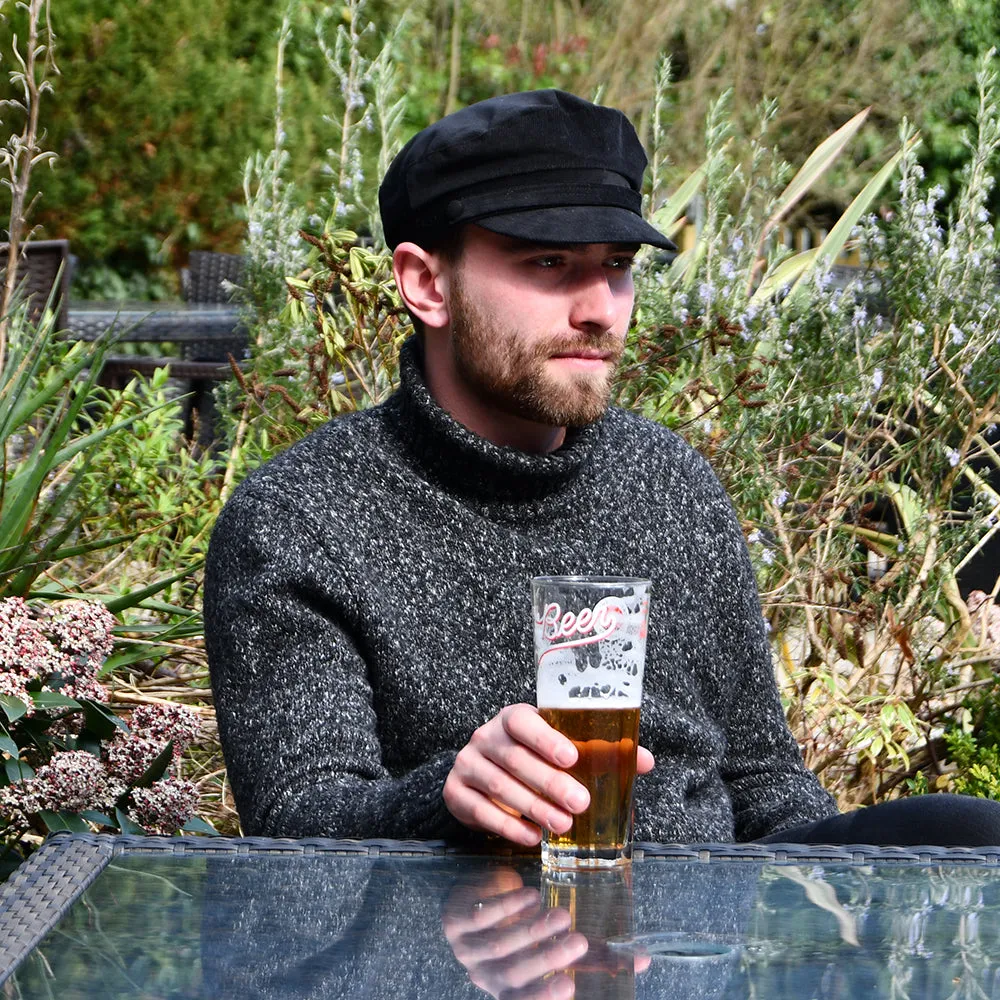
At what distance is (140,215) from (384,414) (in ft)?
29.0

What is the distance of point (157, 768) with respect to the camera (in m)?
2.47

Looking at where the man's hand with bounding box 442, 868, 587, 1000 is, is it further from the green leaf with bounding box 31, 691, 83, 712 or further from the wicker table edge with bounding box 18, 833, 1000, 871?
the green leaf with bounding box 31, 691, 83, 712

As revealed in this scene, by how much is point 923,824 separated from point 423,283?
0.84 meters

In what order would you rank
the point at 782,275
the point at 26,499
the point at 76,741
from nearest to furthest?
the point at 76,741, the point at 26,499, the point at 782,275

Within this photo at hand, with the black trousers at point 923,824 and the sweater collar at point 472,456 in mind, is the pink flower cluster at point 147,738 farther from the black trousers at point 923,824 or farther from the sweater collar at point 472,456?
the black trousers at point 923,824

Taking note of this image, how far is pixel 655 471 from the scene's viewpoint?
2.14m

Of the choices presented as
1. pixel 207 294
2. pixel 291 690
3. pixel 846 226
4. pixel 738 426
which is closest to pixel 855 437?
pixel 738 426

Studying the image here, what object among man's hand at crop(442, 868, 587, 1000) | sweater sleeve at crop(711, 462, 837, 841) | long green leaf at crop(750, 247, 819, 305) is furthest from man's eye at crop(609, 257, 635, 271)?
long green leaf at crop(750, 247, 819, 305)

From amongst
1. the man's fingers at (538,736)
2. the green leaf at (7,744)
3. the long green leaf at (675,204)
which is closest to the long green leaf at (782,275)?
the long green leaf at (675,204)

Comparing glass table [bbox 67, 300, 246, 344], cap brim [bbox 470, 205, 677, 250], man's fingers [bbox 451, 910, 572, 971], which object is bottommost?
glass table [bbox 67, 300, 246, 344]

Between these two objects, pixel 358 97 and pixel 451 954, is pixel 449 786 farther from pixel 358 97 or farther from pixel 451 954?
pixel 358 97

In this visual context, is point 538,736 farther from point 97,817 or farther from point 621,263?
point 97,817

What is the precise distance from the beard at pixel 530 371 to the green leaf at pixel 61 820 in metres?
0.95

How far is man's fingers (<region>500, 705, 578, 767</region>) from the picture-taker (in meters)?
1.29
